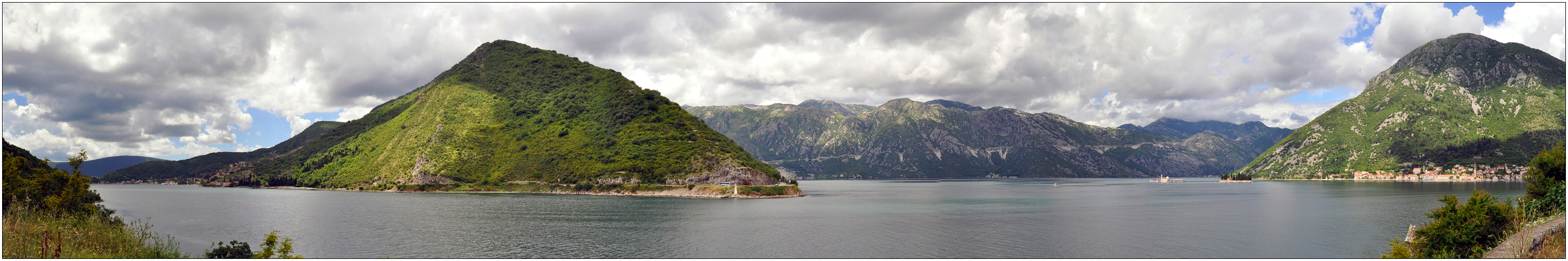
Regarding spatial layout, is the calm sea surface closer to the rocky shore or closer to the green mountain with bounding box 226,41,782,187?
the rocky shore

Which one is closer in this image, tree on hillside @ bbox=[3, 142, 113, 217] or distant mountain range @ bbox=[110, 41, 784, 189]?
tree on hillside @ bbox=[3, 142, 113, 217]

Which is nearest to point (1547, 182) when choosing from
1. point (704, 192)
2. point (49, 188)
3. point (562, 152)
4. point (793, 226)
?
point (793, 226)

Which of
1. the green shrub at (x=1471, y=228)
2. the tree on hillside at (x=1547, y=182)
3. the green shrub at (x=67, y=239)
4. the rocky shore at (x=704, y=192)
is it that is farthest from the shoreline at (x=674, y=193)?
the green shrub at (x=1471, y=228)

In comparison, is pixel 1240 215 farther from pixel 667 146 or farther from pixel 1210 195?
pixel 667 146

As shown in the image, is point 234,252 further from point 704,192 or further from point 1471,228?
point 704,192

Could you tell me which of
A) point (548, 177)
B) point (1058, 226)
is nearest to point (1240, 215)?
point (1058, 226)

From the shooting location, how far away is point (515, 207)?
96000 millimetres

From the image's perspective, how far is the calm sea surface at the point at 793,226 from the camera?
166 feet

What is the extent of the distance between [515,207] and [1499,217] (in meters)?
99.2

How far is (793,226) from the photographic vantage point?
230 ft

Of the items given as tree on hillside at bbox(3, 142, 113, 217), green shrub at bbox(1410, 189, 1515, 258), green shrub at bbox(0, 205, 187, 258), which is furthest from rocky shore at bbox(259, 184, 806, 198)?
green shrub at bbox(1410, 189, 1515, 258)

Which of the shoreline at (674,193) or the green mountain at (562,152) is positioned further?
the green mountain at (562,152)

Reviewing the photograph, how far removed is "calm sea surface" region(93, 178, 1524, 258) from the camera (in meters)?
50.7

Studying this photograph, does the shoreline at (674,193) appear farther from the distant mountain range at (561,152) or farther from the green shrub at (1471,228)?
the green shrub at (1471,228)
